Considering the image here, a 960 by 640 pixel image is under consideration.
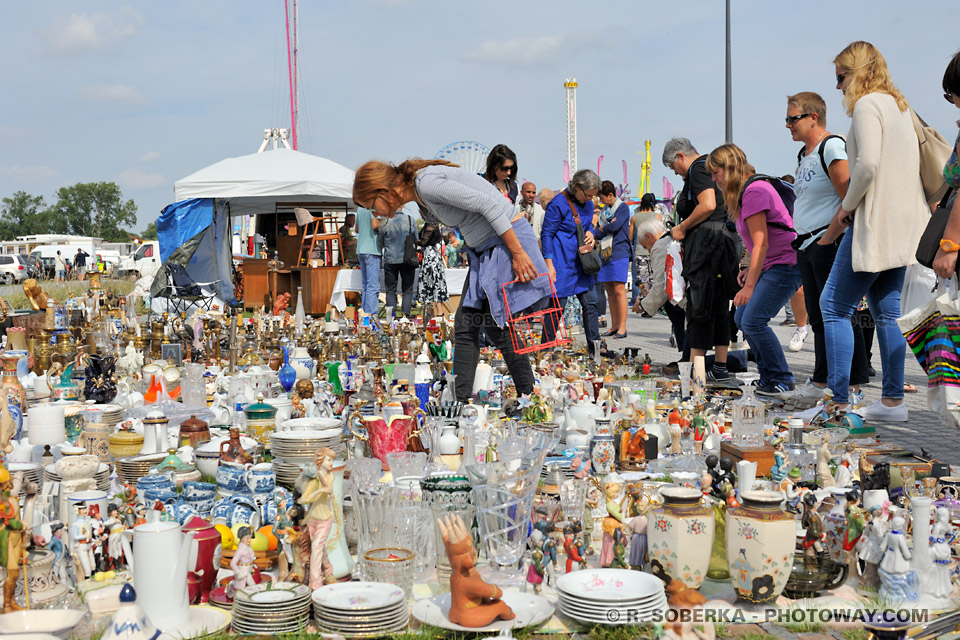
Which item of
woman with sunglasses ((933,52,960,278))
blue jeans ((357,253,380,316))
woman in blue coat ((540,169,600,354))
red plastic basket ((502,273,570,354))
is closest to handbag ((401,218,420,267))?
blue jeans ((357,253,380,316))

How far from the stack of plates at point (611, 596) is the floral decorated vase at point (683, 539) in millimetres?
62

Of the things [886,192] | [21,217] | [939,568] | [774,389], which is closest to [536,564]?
[939,568]

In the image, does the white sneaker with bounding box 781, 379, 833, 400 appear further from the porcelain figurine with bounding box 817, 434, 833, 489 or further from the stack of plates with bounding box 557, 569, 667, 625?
the stack of plates with bounding box 557, 569, 667, 625

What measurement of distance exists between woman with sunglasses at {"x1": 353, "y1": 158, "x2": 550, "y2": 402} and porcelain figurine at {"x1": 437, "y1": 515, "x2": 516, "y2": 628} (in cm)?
220

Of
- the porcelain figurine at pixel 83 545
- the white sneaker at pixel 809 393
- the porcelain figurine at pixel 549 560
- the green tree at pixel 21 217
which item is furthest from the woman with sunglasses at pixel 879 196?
the green tree at pixel 21 217

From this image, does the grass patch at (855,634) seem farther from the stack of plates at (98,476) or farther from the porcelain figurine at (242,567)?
the stack of plates at (98,476)

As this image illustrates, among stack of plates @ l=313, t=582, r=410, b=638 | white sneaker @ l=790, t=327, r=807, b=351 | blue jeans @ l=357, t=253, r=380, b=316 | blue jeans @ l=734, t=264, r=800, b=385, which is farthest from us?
blue jeans @ l=357, t=253, r=380, b=316

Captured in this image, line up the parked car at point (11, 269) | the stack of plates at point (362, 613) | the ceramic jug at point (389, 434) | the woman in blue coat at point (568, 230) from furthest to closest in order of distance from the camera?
the parked car at point (11, 269)
the woman in blue coat at point (568, 230)
the ceramic jug at point (389, 434)
the stack of plates at point (362, 613)

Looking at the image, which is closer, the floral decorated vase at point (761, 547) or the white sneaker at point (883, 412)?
the floral decorated vase at point (761, 547)

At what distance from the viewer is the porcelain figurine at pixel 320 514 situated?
106 inches

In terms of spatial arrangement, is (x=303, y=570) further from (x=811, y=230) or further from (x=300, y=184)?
(x=300, y=184)

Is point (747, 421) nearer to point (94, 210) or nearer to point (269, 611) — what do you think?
point (269, 611)

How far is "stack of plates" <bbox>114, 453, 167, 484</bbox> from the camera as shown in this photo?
3809mm

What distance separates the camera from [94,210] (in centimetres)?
9262
